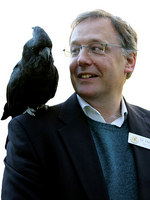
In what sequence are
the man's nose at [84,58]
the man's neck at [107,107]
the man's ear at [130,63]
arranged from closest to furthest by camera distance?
the man's nose at [84,58] < the man's neck at [107,107] < the man's ear at [130,63]

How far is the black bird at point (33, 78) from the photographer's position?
7.77 ft

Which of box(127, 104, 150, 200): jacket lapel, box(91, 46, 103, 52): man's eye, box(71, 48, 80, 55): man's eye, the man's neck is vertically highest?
box(91, 46, 103, 52): man's eye

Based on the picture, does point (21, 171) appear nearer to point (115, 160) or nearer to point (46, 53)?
point (115, 160)

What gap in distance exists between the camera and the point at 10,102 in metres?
2.83

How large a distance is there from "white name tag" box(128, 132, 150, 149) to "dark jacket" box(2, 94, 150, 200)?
0.08m

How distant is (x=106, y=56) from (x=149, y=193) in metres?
1.33

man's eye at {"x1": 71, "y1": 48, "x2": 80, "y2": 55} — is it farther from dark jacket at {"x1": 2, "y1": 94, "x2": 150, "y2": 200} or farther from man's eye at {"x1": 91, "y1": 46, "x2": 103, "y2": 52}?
dark jacket at {"x1": 2, "y1": 94, "x2": 150, "y2": 200}

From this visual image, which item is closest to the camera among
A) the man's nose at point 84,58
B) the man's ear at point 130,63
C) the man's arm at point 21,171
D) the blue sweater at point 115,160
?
the man's arm at point 21,171

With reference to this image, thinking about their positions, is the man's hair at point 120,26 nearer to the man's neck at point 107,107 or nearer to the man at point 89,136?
A: the man at point 89,136

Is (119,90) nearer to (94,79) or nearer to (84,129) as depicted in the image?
(94,79)

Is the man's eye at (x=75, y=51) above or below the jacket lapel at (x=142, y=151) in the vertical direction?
above

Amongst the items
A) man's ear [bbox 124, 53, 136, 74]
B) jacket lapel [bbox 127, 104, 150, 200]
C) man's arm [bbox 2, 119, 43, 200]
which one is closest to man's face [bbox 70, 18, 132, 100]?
man's ear [bbox 124, 53, 136, 74]

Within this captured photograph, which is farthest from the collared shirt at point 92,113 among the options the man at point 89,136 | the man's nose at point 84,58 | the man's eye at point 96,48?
the man's eye at point 96,48

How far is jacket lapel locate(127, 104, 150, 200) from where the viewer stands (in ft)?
6.81
